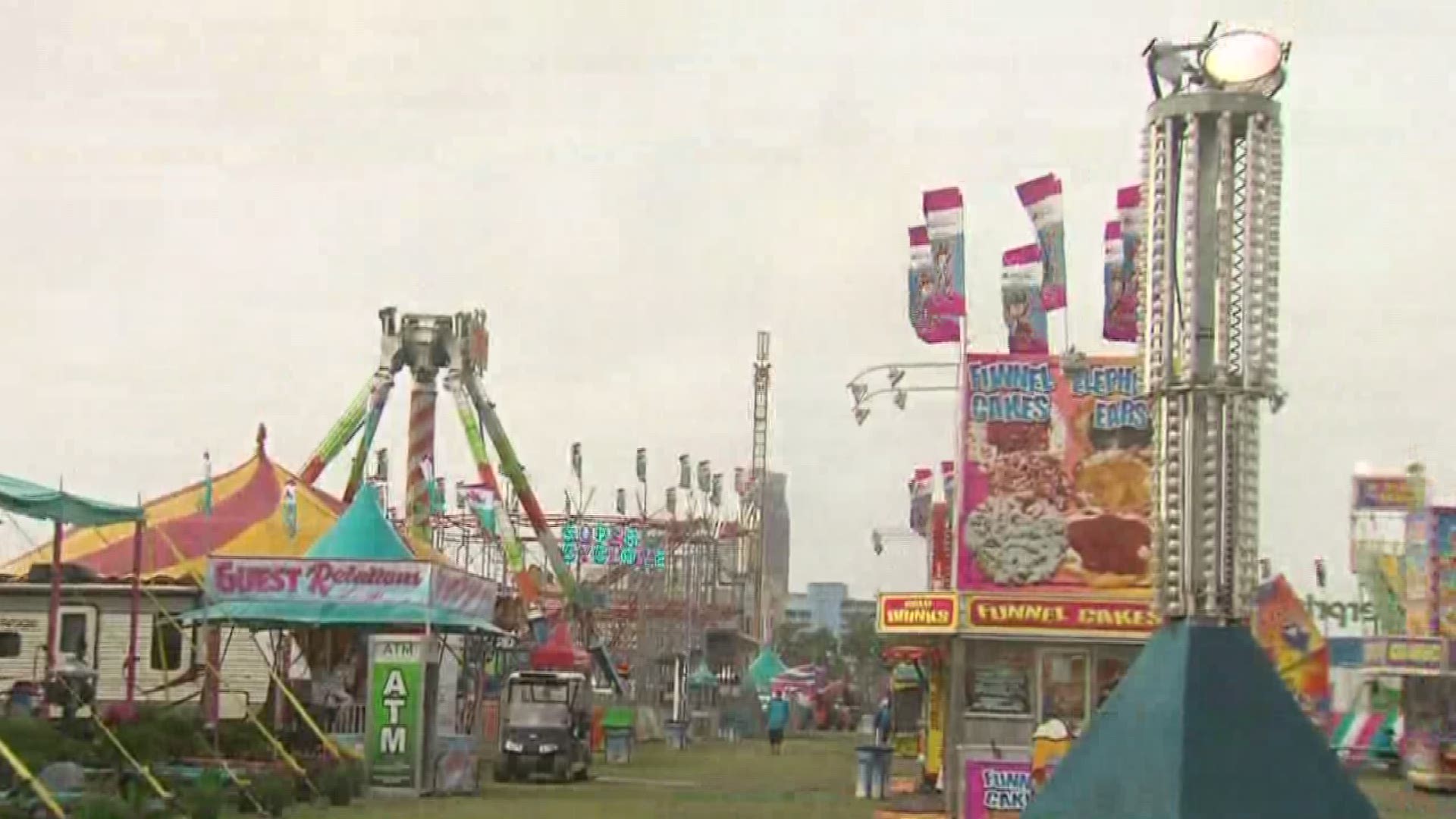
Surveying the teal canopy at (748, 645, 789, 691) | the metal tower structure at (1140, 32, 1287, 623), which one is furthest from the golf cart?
the teal canopy at (748, 645, 789, 691)

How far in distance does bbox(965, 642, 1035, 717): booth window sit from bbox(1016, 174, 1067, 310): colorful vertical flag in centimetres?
505

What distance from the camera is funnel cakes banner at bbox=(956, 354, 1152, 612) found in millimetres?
29172

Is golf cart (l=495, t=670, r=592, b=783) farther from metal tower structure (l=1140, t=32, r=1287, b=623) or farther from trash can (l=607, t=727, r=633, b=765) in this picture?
metal tower structure (l=1140, t=32, r=1287, b=623)

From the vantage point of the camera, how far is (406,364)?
56.5m

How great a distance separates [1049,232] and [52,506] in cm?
1356

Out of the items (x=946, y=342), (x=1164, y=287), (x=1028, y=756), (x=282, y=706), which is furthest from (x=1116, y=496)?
(x=1164, y=287)

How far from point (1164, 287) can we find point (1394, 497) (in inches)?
1944

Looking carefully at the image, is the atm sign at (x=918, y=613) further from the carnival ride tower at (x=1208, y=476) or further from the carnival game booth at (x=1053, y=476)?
the carnival ride tower at (x=1208, y=476)

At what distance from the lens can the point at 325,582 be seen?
32438 millimetres

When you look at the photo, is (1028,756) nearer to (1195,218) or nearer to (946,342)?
(946,342)

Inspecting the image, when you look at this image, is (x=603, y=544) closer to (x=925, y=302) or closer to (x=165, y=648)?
(x=165, y=648)

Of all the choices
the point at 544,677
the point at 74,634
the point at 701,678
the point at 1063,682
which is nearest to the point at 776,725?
the point at 544,677

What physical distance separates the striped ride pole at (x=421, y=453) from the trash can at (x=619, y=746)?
29.6 feet

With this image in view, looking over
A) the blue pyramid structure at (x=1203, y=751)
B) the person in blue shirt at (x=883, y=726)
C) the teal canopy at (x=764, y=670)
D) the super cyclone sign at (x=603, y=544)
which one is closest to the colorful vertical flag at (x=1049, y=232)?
the blue pyramid structure at (x=1203, y=751)
